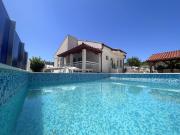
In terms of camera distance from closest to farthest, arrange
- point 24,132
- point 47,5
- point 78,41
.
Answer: point 24,132 → point 47,5 → point 78,41

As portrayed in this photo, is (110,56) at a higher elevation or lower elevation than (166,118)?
higher

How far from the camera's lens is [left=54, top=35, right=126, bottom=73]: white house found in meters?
20.7

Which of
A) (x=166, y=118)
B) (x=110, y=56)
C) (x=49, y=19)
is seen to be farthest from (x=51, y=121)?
(x=110, y=56)

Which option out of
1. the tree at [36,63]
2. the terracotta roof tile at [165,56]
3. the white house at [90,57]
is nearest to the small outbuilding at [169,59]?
the terracotta roof tile at [165,56]

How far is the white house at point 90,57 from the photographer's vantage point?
68.0 feet

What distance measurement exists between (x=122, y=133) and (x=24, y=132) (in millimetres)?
2003

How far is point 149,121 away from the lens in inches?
130

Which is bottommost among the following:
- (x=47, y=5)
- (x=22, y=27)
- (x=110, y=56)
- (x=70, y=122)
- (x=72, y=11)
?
(x=70, y=122)

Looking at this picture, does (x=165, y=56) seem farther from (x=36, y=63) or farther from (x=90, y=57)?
(x=36, y=63)

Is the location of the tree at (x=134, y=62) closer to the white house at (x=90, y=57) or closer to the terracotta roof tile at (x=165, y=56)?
the white house at (x=90, y=57)

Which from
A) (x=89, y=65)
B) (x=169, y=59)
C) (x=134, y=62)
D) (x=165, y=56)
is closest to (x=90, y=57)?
(x=89, y=65)

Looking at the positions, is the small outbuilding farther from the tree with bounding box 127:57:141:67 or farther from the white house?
the tree with bounding box 127:57:141:67

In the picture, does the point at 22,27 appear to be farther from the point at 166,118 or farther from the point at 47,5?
the point at 166,118

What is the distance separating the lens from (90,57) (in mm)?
24516
